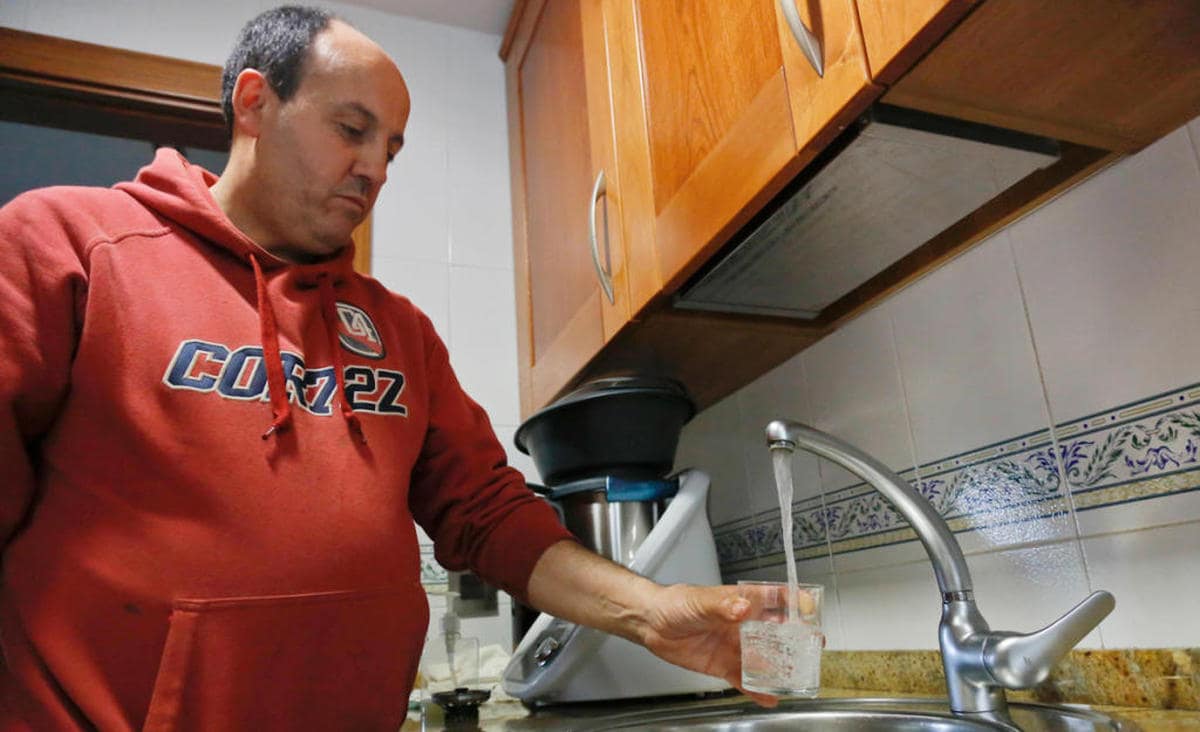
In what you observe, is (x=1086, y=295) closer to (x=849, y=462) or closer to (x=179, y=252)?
(x=849, y=462)

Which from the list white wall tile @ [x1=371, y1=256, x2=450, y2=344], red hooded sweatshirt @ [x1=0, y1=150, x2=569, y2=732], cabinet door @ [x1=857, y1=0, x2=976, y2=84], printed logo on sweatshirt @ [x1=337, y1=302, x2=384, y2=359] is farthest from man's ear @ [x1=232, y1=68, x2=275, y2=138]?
white wall tile @ [x1=371, y1=256, x2=450, y2=344]

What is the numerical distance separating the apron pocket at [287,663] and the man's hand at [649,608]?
0.16 meters

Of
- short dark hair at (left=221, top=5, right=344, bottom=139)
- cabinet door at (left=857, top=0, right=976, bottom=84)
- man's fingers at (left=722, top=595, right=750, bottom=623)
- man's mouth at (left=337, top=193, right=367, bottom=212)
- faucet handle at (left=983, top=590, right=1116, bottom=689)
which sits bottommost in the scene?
faucet handle at (left=983, top=590, right=1116, bottom=689)

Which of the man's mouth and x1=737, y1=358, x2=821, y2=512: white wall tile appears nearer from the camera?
the man's mouth

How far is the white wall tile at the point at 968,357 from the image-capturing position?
3.02 feet

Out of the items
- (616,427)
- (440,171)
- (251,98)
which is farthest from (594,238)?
(440,171)

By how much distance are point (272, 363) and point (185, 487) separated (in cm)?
14

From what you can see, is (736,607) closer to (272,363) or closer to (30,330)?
(272,363)

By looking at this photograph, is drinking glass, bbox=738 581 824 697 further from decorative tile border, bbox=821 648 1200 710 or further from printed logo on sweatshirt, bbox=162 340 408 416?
printed logo on sweatshirt, bbox=162 340 408 416

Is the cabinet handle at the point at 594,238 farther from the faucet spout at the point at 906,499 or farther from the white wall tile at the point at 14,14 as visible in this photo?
the white wall tile at the point at 14,14

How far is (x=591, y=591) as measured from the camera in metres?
0.85

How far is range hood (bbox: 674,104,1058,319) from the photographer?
0.79 meters

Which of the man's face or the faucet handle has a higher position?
the man's face

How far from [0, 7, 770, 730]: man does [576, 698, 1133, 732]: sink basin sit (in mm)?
160
